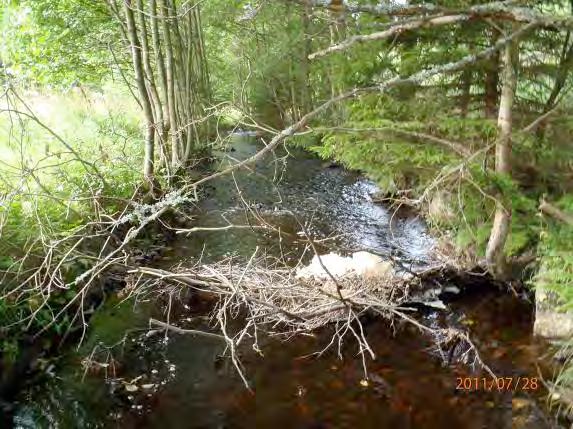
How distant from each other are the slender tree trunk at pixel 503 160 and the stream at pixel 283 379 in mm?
502

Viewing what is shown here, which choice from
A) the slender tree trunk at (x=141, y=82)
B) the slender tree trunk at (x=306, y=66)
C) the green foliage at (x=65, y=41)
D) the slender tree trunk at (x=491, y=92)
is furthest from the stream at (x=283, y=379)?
the slender tree trunk at (x=306, y=66)

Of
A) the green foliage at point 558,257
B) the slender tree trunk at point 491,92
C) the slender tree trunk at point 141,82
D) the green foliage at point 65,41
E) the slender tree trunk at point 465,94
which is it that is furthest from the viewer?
the green foliage at point 65,41

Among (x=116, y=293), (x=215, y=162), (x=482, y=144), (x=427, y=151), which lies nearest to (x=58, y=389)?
Result: (x=116, y=293)

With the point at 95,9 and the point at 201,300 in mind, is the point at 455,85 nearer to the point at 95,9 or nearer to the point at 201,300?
the point at 201,300

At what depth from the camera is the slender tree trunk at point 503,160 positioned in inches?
189

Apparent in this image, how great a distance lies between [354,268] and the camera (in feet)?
18.8

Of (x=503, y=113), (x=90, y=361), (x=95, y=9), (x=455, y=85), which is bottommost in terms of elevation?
(x=90, y=361)

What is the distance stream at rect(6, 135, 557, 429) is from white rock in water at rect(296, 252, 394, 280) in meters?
0.66

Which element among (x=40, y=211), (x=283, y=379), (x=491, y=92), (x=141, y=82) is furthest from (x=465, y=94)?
(x=141, y=82)

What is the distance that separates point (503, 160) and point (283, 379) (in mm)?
3303

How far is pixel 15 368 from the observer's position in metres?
4.58

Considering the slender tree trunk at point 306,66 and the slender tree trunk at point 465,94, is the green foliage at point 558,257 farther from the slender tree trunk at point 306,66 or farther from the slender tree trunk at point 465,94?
the slender tree trunk at point 306,66

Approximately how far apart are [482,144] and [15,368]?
17.9 ft

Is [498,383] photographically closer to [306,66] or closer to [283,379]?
[283,379]
